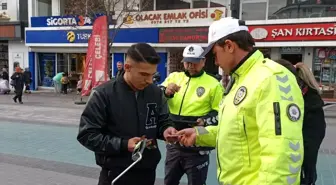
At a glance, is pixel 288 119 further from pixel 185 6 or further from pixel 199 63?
pixel 185 6

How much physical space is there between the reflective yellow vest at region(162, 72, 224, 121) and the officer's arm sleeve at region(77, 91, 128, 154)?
1306 mm

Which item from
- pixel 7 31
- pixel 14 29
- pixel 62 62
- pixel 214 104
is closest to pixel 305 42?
pixel 214 104

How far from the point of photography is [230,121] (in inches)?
71.9

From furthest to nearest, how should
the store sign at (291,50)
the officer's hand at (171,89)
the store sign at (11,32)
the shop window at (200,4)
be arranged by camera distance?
the store sign at (11,32), the shop window at (200,4), the store sign at (291,50), the officer's hand at (171,89)

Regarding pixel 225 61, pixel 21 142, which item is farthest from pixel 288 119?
pixel 21 142

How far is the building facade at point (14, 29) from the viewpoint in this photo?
22.9 m

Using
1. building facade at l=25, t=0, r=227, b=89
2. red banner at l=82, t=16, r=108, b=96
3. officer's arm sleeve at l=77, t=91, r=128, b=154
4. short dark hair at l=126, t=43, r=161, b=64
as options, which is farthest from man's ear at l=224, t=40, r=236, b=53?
building facade at l=25, t=0, r=227, b=89

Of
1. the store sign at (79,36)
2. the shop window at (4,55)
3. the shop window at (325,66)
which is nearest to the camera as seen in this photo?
the shop window at (325,66)

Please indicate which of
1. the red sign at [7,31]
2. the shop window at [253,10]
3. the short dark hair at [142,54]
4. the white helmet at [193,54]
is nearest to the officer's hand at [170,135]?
the short dark hair at [142,54]

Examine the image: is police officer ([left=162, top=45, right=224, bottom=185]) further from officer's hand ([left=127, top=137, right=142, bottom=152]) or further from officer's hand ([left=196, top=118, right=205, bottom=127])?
officer's hand ([left=127, top=137, right=142, bottom=152])

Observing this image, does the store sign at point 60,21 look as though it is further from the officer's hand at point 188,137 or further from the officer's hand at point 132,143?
the officer's hand at point 132,143

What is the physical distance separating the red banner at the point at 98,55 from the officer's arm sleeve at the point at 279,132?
12.5 metres

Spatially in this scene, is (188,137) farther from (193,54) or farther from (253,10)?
(253,10)

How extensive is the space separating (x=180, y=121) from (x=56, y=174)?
9.27 feet
